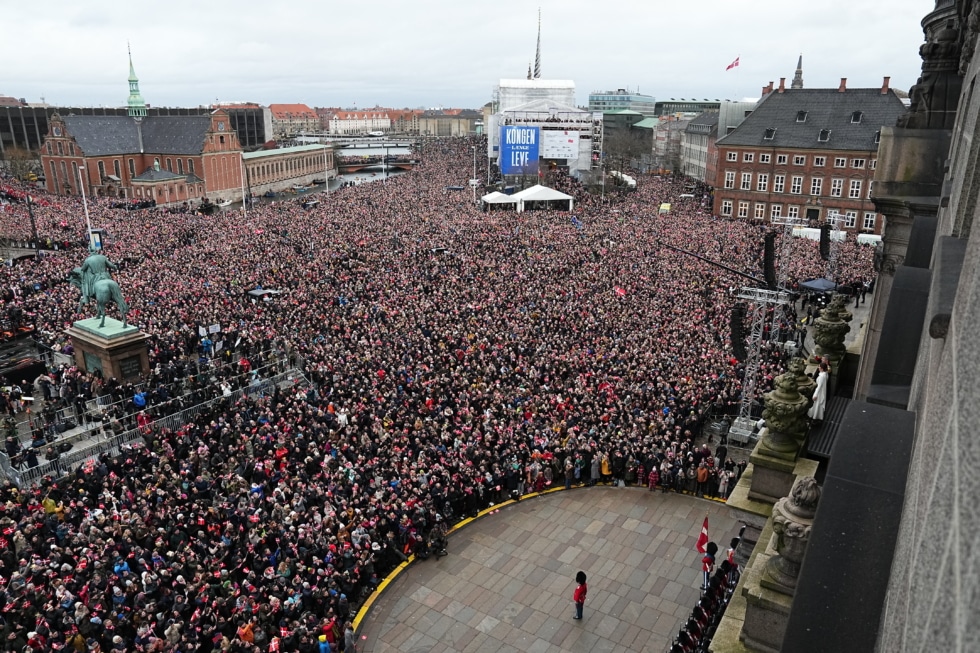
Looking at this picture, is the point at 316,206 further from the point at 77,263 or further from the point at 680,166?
the point at 680,166

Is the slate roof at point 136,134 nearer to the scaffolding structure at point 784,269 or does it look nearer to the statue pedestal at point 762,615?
the scaffolding structure at point 784,269

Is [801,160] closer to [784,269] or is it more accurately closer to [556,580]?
[784,269]

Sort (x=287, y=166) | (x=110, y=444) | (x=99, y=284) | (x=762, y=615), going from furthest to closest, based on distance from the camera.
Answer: (x=287, y=166)
(x=99, y=284)
(x=110, y=444)
(x=762, y=615)

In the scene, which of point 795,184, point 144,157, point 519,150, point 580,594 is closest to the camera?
point 580,594

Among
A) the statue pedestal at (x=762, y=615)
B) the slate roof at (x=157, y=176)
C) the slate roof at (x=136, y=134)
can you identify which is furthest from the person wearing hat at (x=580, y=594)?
the slate roof at (x=136, y=134)

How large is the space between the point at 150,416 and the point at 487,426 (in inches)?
416

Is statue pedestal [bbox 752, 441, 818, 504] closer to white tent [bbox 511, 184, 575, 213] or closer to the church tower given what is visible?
white tent [bbox 511, 184, 575, 213]

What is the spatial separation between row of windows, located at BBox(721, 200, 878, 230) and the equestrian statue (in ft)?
177

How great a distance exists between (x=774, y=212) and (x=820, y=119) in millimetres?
8733

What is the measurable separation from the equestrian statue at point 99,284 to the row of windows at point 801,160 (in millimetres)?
55285

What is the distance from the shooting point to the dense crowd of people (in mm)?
13711

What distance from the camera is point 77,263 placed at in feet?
126

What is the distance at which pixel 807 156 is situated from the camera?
198 ft

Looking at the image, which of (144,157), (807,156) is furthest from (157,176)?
(807,156)
